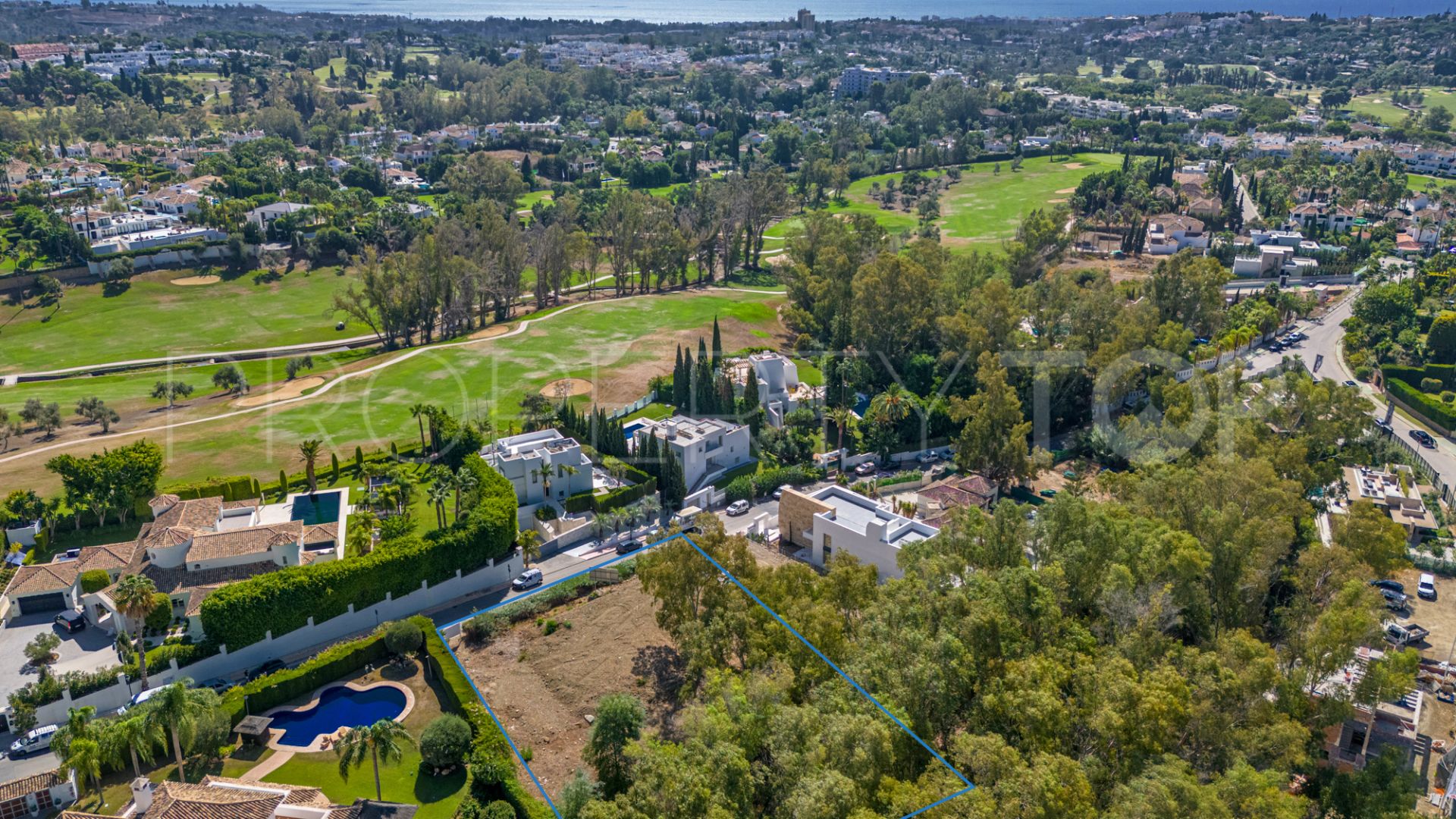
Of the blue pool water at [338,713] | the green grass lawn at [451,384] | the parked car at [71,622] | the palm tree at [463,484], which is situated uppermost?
the palm tree at [463,484]

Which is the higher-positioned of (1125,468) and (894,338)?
(894,338)

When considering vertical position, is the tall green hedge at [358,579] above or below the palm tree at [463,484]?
below

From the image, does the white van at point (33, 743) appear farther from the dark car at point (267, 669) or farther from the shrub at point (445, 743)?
the shrub at point (445, 743)

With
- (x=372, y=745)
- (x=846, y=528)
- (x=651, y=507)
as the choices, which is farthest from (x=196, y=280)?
(x=372, y=745)

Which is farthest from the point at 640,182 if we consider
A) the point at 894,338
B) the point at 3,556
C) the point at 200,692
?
the point at 200,692

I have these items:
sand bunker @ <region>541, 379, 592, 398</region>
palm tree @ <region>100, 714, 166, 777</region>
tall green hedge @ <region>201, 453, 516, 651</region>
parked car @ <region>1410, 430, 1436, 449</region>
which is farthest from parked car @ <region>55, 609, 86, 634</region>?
parked car @ <region>1410, 430, 1436, 449</region>

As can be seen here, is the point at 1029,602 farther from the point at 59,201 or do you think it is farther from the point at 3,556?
the point at 59,201

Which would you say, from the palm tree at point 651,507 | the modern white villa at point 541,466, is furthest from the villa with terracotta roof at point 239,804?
the palm tree at point 651,507

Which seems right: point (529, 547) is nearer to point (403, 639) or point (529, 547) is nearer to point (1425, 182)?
point (403, 639)
